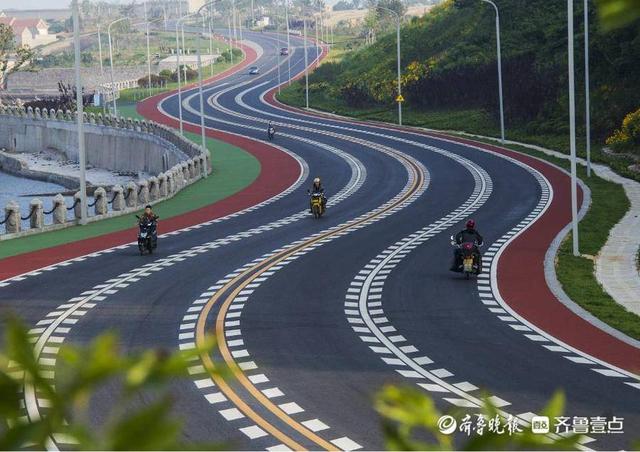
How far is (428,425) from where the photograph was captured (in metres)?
1.75

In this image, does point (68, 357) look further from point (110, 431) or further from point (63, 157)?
point (63, 157)

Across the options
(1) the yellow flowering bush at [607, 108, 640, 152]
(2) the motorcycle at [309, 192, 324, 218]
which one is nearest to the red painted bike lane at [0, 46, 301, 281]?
(2) the motorcycle at [309, 192, 324, 218]

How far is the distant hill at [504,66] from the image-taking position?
76.6 m

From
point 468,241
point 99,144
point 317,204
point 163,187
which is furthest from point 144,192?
point 99,144

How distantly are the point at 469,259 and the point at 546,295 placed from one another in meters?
2.75

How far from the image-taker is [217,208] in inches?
2016

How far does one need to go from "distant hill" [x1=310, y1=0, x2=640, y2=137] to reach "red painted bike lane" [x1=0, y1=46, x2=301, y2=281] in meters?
18.2

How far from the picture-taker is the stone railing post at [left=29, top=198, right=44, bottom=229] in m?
45.2

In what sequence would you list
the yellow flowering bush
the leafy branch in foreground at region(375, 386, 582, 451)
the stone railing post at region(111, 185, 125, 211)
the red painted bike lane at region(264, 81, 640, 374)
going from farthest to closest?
the yellow flowering bush → the stone railing post at region(111, 185, 125, 211) → the red painted bike lane at region(264, 81, 640, 374) → the leafy branch in foreground at region(375, 386, 582, 451)

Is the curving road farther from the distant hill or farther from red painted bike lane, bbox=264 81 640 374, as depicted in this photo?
the distant hill

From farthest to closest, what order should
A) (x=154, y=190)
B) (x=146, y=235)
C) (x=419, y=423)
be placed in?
(x=154, y=190), (x=146, y=235), (x=419, y=423)

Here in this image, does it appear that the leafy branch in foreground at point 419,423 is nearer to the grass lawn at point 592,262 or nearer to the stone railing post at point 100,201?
the grass lawn at point 592,262

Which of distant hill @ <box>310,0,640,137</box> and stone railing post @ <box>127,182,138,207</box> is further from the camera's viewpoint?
distant hill @ <box>310,0,640,137</box>

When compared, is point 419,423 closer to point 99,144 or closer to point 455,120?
point 455,120
